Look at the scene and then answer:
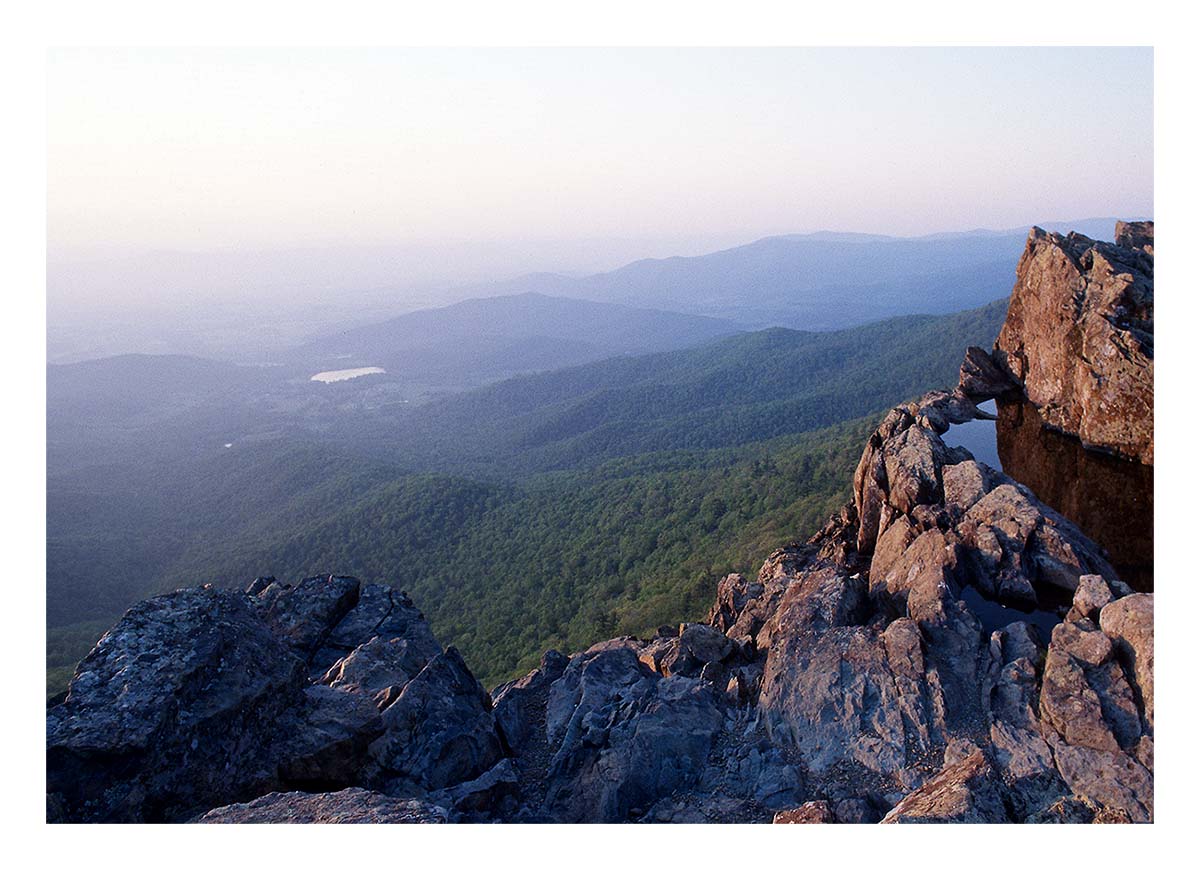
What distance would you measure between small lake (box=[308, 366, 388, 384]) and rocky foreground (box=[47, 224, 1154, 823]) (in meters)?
130

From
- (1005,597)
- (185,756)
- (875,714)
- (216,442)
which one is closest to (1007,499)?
(1005,597)

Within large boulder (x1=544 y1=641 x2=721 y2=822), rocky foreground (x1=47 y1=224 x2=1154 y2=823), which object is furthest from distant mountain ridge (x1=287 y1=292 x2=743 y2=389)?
large boulder (x1=544 y1=641 x2=721 y2=822)

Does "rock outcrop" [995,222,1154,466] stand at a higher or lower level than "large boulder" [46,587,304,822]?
higher

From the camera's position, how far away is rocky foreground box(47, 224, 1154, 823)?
22.9 ft

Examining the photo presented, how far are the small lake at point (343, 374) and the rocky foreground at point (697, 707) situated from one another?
428 ft

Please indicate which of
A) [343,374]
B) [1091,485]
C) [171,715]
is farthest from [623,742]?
[343,374]

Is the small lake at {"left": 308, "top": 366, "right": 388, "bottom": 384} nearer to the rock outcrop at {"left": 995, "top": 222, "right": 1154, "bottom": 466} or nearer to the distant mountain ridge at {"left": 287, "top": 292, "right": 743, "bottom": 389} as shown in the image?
the distant mountain ridge at {"left": 287, "top": 292, "right": 743, "bottom": 389}

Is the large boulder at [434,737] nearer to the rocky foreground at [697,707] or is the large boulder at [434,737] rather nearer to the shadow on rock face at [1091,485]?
the rocky foreground at [697,707]

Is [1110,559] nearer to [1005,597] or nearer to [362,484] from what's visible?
[1005,597]

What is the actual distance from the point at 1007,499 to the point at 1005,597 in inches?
69.3

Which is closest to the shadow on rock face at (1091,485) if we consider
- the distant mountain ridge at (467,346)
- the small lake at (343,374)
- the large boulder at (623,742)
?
the large boulder at (623,742)

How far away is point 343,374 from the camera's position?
143750 millimetres

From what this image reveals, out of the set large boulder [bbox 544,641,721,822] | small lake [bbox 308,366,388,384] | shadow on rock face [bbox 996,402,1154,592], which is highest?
small lake [bbox 308,366,388,384]

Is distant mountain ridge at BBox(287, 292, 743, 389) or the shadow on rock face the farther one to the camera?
distant mountain ridge at BBox(287, 292, 743, 389)
